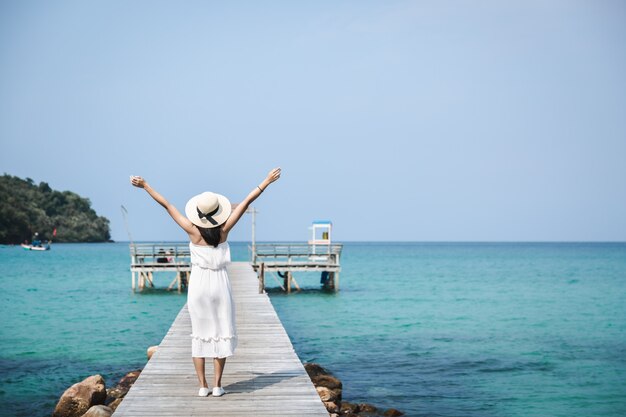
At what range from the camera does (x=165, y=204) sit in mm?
7172

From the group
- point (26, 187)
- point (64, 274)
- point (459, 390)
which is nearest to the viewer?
point (459, 390)

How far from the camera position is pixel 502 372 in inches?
672

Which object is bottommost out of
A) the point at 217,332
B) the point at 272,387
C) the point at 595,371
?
the point at 595,371

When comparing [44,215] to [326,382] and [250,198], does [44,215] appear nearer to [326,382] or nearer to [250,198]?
[326,382]

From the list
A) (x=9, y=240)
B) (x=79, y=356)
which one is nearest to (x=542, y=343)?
(x=79, y=356)

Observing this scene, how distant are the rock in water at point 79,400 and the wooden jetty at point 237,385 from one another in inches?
52.4

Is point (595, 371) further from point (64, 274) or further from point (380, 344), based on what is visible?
point (64, 274)

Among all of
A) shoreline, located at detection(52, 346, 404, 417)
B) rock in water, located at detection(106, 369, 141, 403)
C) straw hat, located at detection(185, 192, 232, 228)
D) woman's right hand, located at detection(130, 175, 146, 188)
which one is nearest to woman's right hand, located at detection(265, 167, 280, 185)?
straw hat, located at detection(185, 192, 232, 228)

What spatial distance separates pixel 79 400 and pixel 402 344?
40.6 ft

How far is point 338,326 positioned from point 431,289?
24.1 meters

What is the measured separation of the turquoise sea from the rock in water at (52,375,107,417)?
171 cm

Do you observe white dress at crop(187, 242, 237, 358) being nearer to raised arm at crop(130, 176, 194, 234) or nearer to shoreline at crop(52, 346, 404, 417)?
raised arm at crop(130, 176, 194, 234)

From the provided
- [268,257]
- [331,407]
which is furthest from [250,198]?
[268,257]

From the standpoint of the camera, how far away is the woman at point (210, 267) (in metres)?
7.21
